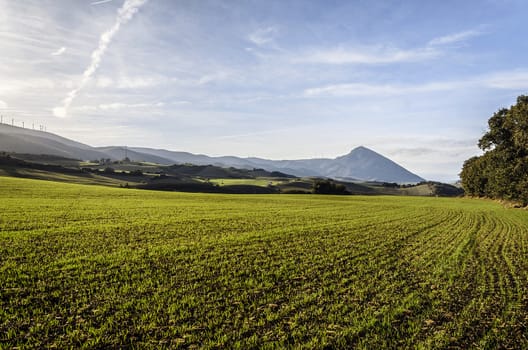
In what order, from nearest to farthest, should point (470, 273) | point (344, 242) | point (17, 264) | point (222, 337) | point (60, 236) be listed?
point (222, 337), point (17, 264), point (470, 273), point (60, 236), point (344, 242)

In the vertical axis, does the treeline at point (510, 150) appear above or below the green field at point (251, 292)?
above

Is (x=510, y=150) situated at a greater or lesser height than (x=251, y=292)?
greater

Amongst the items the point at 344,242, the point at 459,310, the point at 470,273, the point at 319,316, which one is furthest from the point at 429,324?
the point at 344,242

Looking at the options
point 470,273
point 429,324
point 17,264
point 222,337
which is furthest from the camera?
point 470,273

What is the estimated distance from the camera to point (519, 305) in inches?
464

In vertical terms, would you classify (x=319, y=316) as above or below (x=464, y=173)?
below

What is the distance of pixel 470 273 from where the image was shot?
633 inches

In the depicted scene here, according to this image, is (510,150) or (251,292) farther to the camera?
(510,150)

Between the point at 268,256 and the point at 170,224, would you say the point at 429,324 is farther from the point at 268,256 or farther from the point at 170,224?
the point at 170,224

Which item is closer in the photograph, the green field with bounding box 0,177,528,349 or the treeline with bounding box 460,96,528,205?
the green field with bounding box 0,177,528,349

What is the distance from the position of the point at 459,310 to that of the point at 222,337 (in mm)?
8372

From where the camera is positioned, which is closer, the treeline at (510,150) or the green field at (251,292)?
the green field at (251,292)

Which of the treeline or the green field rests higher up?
the treeline

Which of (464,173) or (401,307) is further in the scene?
(464,173)
